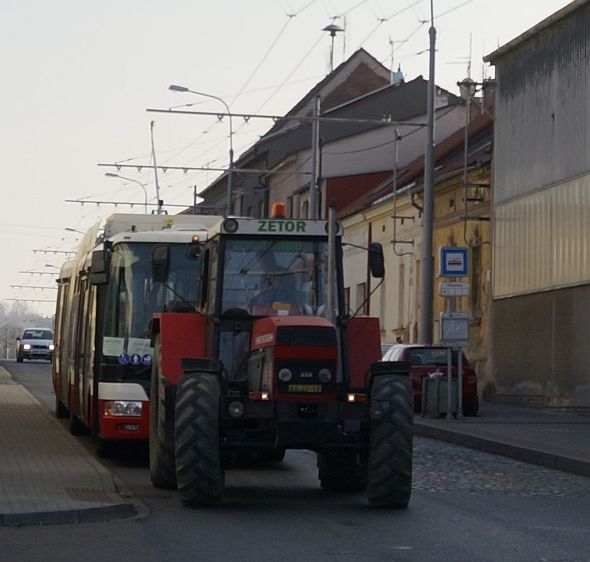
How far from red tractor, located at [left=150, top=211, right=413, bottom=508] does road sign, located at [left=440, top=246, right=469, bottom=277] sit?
40.2ft

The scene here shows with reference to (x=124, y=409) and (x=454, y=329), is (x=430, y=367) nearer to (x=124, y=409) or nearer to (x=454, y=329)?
(x=454, y=329)

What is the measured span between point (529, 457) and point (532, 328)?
13.1 meters

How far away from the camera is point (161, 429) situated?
12.4 metres

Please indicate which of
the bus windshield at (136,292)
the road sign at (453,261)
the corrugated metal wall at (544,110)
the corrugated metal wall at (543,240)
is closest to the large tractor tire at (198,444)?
the bus windshield at (136,292)

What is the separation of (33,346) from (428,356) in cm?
3543

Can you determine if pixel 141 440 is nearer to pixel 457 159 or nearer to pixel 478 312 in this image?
pixel 478 312

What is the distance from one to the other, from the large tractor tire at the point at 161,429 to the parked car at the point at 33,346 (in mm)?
48004

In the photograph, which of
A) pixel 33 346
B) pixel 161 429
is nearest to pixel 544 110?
pixel 161 429

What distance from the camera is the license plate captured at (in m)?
11.3

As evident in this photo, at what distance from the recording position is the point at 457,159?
135ft

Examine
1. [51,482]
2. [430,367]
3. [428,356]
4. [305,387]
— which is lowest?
[51,482]

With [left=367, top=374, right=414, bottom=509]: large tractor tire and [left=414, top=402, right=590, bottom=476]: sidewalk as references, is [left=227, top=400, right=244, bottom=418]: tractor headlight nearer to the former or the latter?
[left=367, top=374, right=414, bottom=509]: large tractor tire

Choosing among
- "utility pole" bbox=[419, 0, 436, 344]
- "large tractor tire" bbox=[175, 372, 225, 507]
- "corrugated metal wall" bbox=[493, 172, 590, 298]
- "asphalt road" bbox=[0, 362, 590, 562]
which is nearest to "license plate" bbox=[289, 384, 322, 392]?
"large tractor tire" bbox=[175, 372, 225, 507]

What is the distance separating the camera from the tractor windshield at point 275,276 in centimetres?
1241
